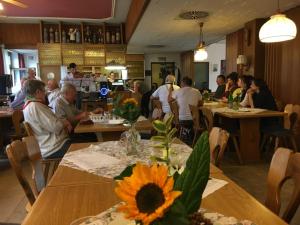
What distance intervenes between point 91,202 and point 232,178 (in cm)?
272

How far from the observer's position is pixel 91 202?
121cm

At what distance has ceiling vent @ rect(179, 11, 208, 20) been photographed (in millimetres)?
4749

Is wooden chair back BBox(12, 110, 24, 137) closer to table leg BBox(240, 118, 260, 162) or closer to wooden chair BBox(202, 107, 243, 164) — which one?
wooden chair BBox(202, 107, 243, 164)

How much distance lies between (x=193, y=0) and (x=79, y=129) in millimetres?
2489

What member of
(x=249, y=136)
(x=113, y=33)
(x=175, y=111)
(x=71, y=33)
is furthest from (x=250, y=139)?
(x=71, y=33)

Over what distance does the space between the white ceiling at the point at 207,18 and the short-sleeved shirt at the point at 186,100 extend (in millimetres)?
1341

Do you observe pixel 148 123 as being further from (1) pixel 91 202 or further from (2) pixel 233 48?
(2) pixel 233 48

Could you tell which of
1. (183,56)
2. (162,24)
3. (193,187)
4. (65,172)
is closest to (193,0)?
(162,24)

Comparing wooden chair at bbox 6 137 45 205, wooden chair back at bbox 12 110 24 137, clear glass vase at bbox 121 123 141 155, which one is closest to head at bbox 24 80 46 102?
wooden chair at bbox 6 137 45 205

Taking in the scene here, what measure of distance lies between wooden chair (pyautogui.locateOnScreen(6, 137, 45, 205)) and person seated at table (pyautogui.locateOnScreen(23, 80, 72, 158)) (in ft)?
2.92

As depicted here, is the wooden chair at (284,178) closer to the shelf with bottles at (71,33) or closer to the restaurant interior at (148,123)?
the restaurant interior at (148,123)

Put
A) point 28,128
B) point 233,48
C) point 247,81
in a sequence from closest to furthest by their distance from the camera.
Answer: point 28,128 < point 247,81 < point 233,48

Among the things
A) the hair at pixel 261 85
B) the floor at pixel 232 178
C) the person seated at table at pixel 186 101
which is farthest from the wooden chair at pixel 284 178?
the person seated at table at pixel 186 101

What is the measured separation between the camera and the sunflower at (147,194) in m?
0.59
